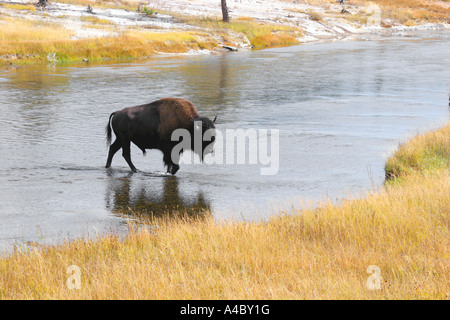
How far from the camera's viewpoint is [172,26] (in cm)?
5119

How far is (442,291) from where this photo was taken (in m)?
4.86

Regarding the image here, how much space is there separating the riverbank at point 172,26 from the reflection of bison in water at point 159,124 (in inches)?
982

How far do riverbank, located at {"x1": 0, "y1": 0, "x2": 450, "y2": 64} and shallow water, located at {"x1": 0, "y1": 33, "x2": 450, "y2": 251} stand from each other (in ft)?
13.4

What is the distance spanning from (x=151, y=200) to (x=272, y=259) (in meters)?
4.45

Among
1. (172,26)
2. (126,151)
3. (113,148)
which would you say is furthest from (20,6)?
(126,151)

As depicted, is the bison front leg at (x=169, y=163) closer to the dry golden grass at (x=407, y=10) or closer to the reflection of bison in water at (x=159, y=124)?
the reflection of bison in water at (x=159, y=124)

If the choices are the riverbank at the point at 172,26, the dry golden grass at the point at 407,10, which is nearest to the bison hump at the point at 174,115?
the riverbank at the point at 172,26

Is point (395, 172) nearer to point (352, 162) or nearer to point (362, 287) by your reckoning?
point (352, 162)

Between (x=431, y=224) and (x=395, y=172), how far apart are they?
433 centimetres

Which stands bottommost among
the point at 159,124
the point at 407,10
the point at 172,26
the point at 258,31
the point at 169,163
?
the point at 258,31

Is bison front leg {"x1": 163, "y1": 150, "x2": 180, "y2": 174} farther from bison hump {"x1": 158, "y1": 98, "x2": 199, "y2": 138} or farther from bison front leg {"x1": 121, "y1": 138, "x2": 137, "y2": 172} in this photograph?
bison front leg {"x1": 121, "y1": 138, "x2": 137, "y2": 172}

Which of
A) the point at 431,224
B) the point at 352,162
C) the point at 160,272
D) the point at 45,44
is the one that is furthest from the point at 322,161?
the point at 45,44

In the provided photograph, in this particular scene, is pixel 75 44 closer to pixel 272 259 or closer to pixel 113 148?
pixel 113 148

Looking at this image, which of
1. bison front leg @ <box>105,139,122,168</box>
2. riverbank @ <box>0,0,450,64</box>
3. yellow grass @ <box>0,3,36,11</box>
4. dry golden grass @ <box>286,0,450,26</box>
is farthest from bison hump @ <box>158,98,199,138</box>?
dry golden grass @ <box>286,0,450,26</box>
